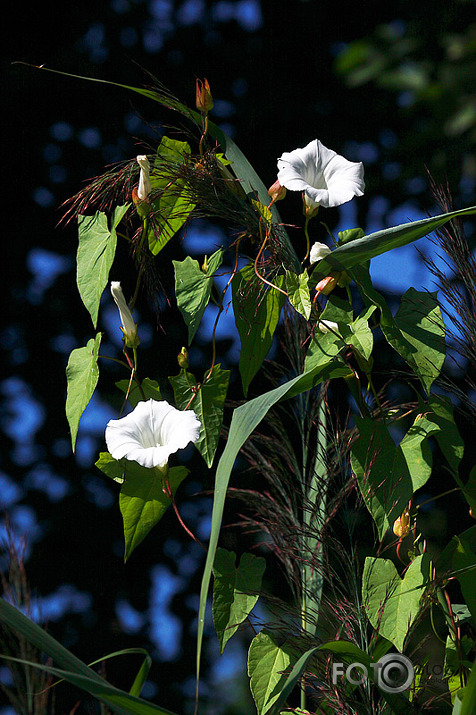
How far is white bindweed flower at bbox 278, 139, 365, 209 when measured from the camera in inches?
18.3

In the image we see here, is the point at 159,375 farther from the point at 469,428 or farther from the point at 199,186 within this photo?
the point at 199,186

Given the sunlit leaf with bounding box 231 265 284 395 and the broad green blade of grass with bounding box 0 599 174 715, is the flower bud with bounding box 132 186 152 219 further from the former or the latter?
the broad green blade of grass with bounding box 0 599 174 715

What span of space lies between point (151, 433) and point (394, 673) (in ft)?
0.74

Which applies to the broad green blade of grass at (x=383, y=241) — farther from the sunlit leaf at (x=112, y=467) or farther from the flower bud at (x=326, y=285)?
the sunlit leaf at (x=112, y=467)

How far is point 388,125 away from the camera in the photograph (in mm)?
1487

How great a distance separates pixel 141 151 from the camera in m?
1.40

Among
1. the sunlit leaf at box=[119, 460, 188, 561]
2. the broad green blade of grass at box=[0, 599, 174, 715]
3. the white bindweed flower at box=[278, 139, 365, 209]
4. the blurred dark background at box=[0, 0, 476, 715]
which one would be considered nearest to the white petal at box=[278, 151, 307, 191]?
the white bindweed flower at box=[278, 139, 365, 209]

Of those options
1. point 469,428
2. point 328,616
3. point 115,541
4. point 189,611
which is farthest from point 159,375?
point 328,616

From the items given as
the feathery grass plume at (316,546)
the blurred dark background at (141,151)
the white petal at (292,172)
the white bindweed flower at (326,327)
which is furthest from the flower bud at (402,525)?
the blurred dark background at (141,151)

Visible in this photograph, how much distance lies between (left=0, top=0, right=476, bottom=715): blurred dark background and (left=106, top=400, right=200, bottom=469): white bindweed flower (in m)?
0.69

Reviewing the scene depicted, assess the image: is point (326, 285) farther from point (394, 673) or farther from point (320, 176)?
point (394, 673)

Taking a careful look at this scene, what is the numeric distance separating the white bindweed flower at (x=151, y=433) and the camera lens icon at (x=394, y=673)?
0.18 m

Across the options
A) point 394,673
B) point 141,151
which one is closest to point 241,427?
point 394,673

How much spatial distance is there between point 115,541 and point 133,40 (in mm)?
1050
